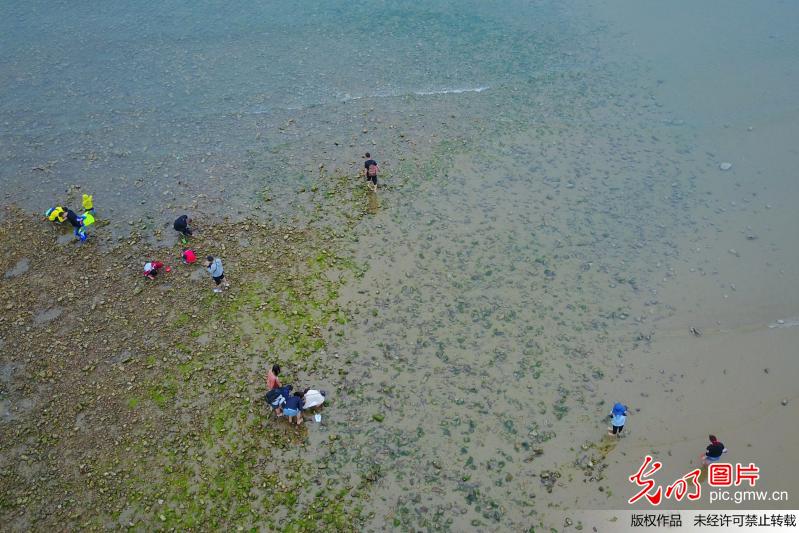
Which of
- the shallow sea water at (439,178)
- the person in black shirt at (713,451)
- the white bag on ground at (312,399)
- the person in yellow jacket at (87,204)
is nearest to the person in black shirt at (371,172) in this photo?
the shallow sea water at (439,178)

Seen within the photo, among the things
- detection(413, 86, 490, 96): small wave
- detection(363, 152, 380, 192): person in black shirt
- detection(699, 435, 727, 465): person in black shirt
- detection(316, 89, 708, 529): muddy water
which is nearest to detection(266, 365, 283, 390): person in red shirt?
detection(316, 89, 708, 529): muddy water

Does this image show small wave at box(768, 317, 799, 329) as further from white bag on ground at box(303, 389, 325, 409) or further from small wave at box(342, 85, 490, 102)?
small wave at box(342, 85, 490, 102)

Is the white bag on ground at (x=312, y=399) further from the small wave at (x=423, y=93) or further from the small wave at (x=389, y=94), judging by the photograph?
the small wave at (x=423, y=93)

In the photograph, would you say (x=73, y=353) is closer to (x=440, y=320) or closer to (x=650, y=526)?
(x=440, y=320)

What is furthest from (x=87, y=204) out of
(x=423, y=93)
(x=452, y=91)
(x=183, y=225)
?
(x=452, y=91)

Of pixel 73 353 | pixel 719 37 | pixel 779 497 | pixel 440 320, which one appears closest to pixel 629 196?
pixel 440 320

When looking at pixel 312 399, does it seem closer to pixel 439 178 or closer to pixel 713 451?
pixel 713 451
